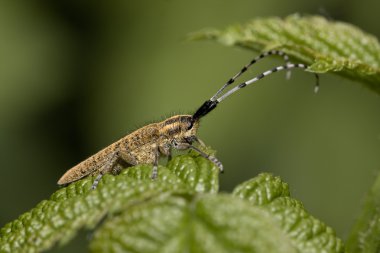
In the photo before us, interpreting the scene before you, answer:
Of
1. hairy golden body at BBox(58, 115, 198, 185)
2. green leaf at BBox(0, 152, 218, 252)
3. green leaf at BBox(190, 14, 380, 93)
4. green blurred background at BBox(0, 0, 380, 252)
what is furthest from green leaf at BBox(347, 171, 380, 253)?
green blurred background at BBox(0, 0, 380, 252)

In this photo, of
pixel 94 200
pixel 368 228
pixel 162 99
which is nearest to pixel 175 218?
pixel 94 200

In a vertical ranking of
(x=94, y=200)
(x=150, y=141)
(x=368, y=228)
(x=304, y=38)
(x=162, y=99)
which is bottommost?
(x=368, y=228)

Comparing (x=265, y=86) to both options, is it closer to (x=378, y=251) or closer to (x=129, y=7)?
(x=129, y=7)

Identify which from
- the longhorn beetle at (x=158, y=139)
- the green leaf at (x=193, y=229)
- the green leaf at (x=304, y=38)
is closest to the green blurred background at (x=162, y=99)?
the longhorn beetle at (x=158, y=139)

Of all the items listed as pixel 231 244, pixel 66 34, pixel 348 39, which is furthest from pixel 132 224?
pixel 66 34

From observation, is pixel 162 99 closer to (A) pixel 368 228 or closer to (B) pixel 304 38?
(B) pixel 304 38

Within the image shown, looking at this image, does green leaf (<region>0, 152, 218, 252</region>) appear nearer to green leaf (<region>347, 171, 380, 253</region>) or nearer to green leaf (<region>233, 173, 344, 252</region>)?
green leaf (<region>233, 173, 344, 252</region>)

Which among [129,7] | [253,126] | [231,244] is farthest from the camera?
[129,7]
